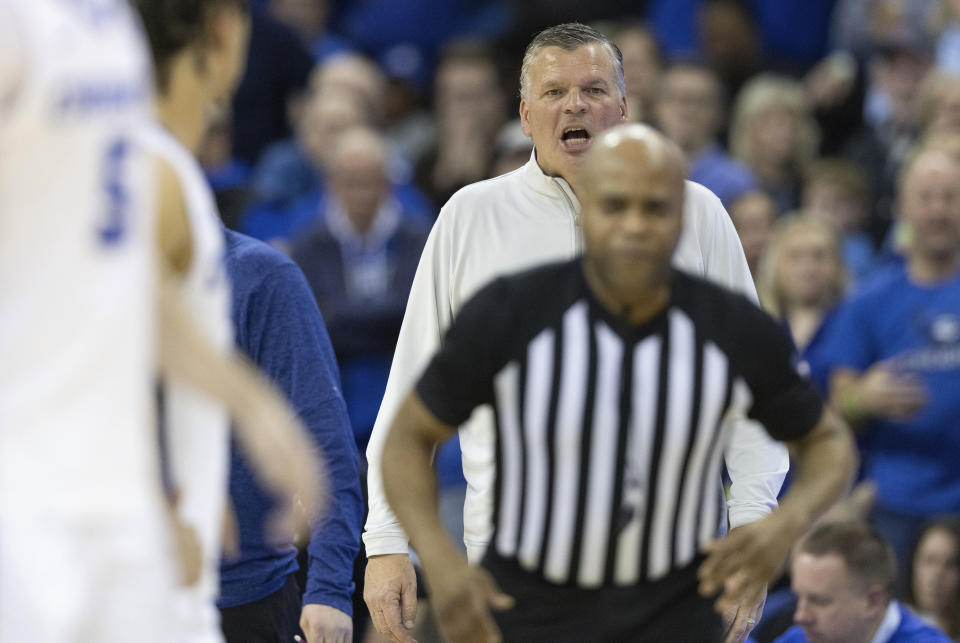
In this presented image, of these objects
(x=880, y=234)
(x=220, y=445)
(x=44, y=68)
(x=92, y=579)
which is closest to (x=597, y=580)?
(x=220, y=445)

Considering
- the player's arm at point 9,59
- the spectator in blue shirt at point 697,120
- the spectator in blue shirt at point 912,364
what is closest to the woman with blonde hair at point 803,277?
the spectator in blue shirt at point 912,364

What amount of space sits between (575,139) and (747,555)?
1.78m

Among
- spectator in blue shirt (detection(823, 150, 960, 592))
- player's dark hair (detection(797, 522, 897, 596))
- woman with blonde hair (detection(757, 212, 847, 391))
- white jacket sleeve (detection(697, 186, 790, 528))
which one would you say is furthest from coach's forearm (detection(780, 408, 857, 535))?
woman with blonde hair (detection(757, 212, 847, 391))

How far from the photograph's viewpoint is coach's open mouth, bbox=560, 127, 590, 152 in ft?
15.2

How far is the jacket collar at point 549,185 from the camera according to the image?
15.1 ft

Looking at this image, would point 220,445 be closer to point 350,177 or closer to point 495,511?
point 495,511

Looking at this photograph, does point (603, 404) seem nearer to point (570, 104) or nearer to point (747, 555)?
point (747, 555)

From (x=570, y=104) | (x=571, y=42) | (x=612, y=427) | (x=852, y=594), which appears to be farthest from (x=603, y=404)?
(x=852, y=594)

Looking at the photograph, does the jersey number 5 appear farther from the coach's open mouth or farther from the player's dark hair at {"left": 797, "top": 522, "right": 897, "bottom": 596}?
the player's dark hair at {"left": 797, "top": 522, "right": 897, "bottom": 596}

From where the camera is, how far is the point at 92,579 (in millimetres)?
2529

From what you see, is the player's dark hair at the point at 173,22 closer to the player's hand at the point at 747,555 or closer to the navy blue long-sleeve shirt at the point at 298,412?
the player's hand at the point at 747,555

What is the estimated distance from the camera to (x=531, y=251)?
14.9 ft

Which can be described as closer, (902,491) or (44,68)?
(44,68)

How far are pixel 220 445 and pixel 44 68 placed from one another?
2.66ft
